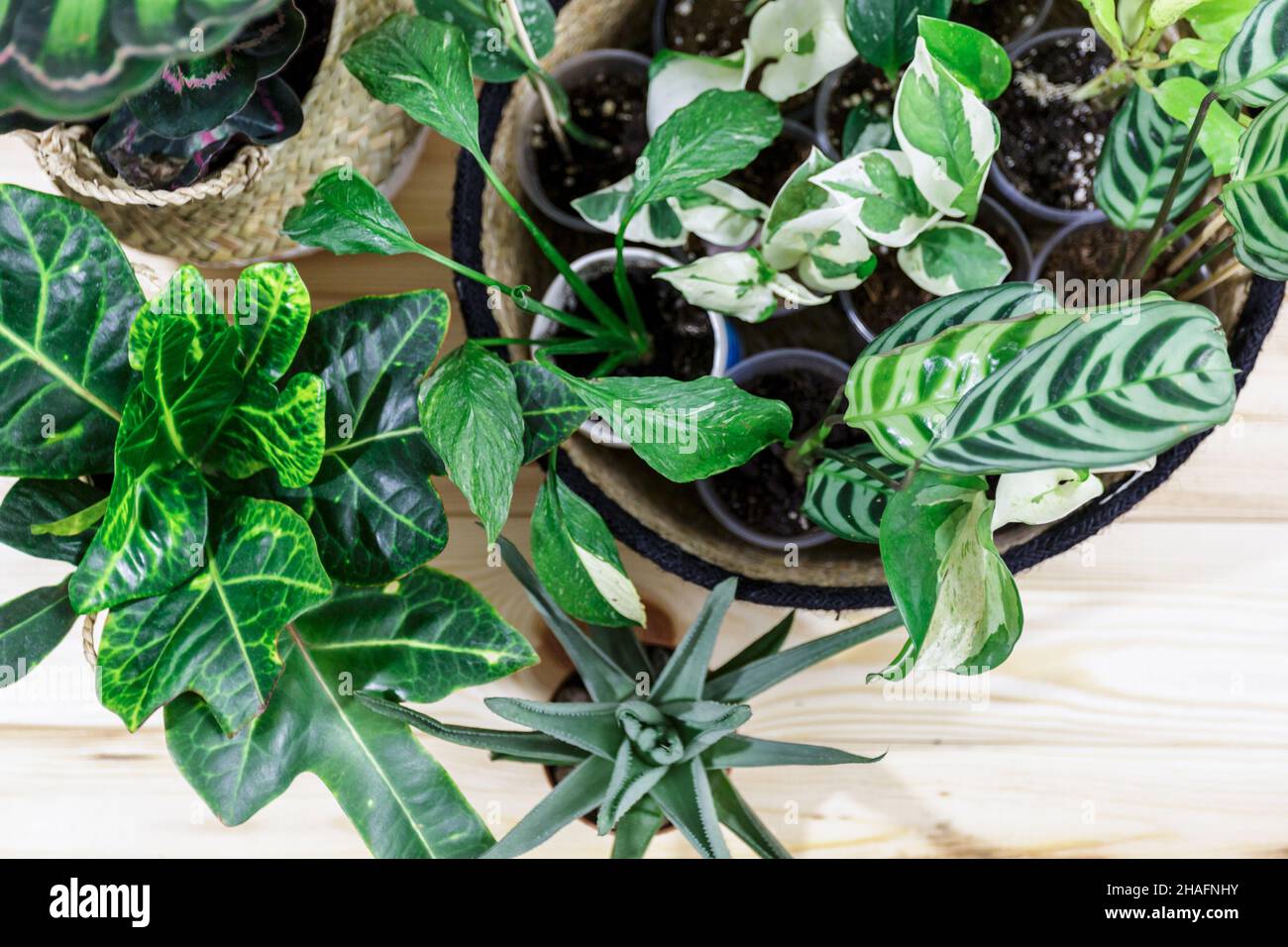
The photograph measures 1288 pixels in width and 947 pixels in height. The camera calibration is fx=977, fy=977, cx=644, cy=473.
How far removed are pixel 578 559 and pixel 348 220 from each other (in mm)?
259

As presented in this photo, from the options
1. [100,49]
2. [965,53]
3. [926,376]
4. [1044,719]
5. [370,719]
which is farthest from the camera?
[1044,719]

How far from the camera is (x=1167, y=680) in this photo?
0.92m

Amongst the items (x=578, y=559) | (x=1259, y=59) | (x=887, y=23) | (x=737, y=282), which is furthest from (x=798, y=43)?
(x=578, y=559)

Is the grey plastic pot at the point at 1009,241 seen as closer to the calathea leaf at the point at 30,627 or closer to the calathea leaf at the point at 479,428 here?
the calathea leaf at the point at 479,428

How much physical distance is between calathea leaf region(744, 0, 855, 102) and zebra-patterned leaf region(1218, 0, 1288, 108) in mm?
230

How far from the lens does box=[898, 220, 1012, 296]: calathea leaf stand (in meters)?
0.65

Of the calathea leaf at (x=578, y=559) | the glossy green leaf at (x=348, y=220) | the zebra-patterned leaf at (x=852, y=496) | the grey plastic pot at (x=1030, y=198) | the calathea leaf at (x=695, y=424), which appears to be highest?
the grey plastic pot at (x=1030, y=198)

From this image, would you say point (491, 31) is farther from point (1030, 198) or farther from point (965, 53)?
point (1030, 198)

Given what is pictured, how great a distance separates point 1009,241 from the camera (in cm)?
79

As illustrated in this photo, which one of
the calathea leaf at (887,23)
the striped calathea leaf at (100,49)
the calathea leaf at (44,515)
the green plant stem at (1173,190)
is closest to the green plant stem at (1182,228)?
the green plant stem at (1173,190)

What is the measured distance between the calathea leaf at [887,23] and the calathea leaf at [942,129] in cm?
A: 7

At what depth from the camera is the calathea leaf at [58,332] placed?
56 cm

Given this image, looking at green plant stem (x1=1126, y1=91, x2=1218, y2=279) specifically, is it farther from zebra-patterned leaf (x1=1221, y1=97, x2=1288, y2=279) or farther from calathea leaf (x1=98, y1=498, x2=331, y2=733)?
calathea leaf (x1=98, y1=498, x2=331, y2=733)
